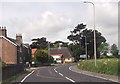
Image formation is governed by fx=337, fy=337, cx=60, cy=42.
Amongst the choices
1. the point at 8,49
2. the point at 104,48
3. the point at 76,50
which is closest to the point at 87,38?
the point at 76,50

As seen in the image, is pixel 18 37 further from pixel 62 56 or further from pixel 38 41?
pixel 38 41

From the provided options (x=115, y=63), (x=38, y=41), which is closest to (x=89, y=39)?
(x=38, y=41)

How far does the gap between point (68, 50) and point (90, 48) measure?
24.9m

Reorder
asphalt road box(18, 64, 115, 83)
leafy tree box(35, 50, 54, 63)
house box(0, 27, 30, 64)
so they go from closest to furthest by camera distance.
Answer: asphalt road box(18, 64, 115, 83), house box(0, 27, 30, 64), leafy tree box(35, 50, 54, 63)

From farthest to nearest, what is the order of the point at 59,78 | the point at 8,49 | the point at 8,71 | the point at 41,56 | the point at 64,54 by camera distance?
the point at 64,54
the point at 41,56
the point at 8,49
the point at 8,71
the point at 59,78

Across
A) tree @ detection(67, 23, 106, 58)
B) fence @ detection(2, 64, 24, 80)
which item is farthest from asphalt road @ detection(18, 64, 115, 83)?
tree @ detection(67, 23, 106, 58)

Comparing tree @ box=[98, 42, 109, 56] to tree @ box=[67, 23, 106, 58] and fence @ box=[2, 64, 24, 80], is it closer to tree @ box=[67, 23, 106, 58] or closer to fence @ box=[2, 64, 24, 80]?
tree @ box=[67, 23, 106, 58]

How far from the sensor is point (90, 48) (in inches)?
5276

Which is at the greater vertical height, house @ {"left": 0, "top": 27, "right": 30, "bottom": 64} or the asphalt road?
house @ {"left": 0, "top": 27, "right": 30, "bottom": 64}

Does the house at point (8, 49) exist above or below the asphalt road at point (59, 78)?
above

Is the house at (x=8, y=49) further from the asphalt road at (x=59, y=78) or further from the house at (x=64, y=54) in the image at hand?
the house at (x=64, y=54)

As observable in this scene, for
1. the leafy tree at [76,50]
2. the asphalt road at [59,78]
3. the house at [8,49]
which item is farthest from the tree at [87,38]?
the asphalt road at [59,78]

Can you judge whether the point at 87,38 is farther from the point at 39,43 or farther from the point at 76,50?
the point at 39,43

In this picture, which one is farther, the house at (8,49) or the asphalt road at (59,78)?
the house at (8,49)
